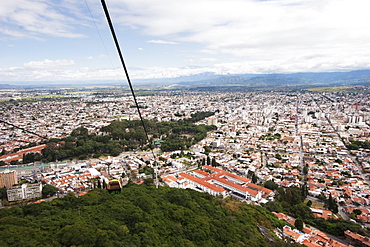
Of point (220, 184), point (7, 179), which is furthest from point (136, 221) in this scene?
point (7, 179)

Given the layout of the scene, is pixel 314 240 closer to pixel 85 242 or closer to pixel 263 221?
pixel 263 221

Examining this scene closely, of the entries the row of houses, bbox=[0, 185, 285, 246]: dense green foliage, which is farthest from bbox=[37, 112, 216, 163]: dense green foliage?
bbox=[0, 185, 285, 246]: dense green foliage

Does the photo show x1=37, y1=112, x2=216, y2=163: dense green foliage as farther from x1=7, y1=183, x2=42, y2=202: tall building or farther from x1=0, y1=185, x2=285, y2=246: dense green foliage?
x1=0, y1=185, x2=285, y2=246: dense green foliage

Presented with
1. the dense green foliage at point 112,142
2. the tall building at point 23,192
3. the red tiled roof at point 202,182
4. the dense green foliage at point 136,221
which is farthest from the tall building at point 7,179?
the red tiled roof at point 202,182

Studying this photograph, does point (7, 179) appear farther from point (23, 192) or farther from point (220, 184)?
point (220, 184)

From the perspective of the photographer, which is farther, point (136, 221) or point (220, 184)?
point (220, 184)

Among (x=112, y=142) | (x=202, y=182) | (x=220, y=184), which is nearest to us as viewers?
(x=202, y=182)
